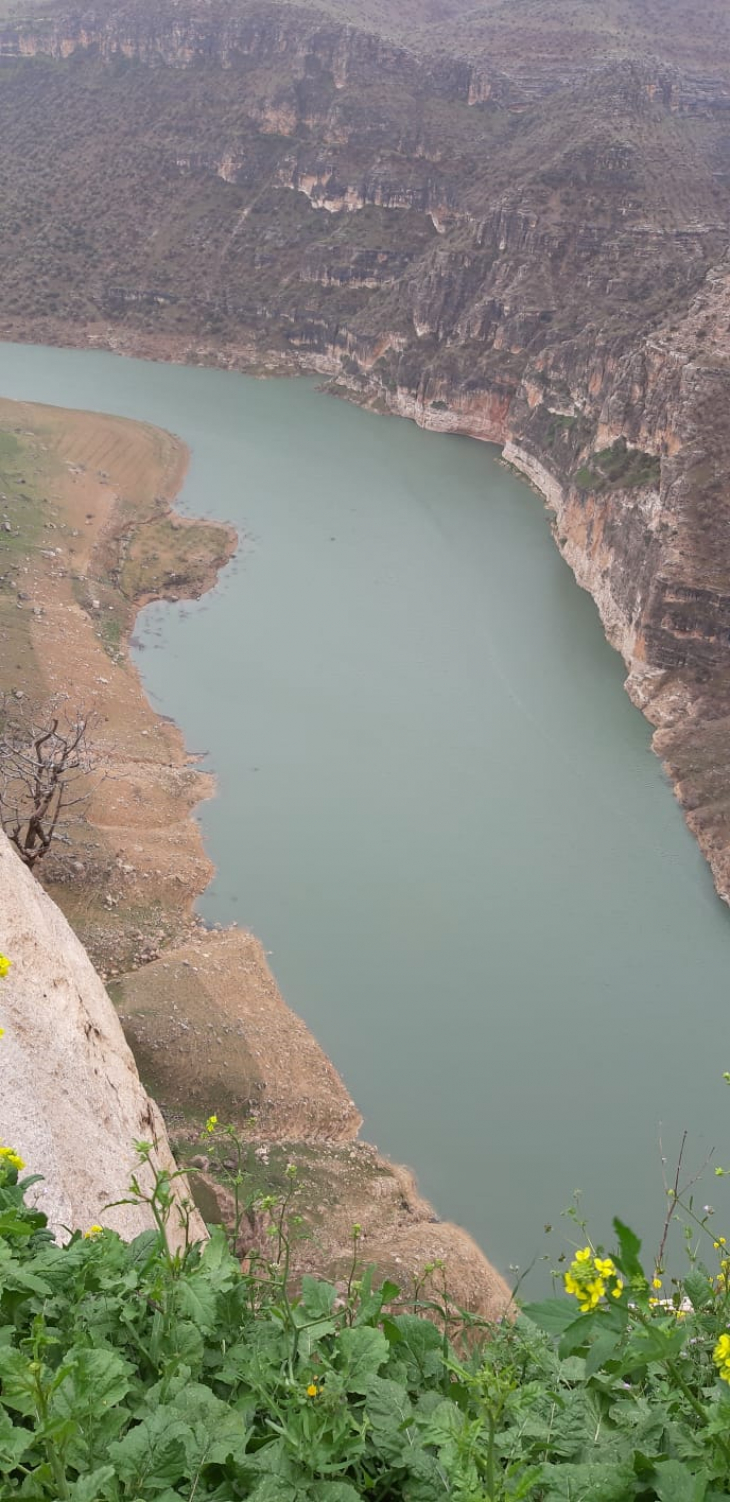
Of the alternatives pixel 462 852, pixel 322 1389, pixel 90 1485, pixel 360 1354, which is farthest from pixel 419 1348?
pixel 462 852

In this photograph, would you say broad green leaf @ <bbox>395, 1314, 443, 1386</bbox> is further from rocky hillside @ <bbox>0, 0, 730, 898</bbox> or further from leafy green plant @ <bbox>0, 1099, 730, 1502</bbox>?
rocky hillside @ <bbox>0, 0, 730, 898</bbox>

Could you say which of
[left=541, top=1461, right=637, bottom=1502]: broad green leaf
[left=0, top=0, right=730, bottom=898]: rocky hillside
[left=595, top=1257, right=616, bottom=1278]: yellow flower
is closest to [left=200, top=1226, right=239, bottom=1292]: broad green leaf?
[left=541, top=1461, right=637, bottom=1502]: broad green leaf

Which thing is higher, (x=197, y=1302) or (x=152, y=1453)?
(x=152, y=1453)

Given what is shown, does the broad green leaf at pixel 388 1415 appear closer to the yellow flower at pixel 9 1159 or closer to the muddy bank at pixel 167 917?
the muddy bank at pixel 167 917

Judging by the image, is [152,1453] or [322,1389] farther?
[322,1389]

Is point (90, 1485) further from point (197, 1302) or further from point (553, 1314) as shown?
point (553, 1314)

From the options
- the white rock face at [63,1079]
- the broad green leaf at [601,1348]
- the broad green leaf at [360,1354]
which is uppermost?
the broad green leaf at [601,1348]

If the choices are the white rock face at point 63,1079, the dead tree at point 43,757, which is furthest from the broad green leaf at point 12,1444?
the dead tree at point 43,757
